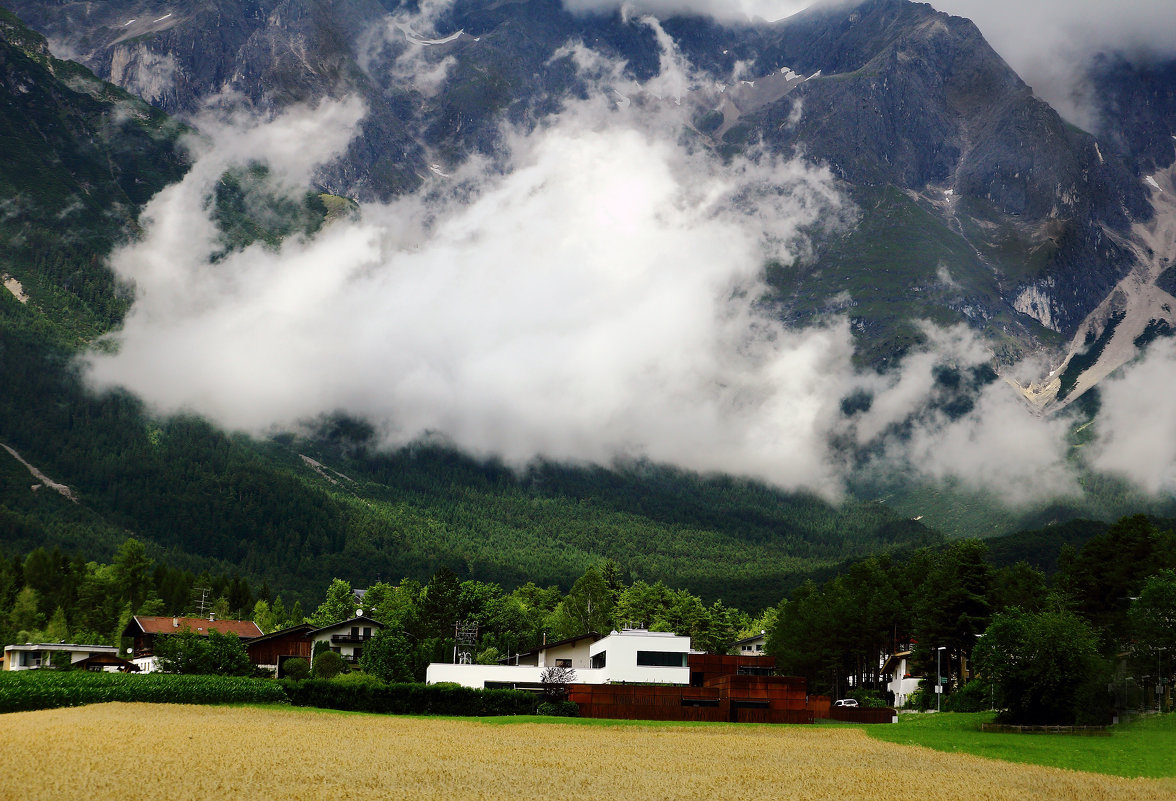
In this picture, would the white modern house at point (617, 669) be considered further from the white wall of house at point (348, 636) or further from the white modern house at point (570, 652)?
the white wall of house at point (348, 636)

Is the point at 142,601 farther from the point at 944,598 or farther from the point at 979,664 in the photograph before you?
the point at 979,664

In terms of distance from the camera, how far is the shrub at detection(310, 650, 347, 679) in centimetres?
11275

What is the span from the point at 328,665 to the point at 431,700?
106 ft

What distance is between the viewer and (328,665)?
371 ft

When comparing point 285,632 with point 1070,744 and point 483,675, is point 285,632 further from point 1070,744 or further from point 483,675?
point 1070,744

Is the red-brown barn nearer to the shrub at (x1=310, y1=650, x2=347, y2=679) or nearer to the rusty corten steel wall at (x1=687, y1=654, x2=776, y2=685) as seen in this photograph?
the shrub at (x1=310, y1=650, x2=347, y2=679)

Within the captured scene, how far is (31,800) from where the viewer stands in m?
31.0

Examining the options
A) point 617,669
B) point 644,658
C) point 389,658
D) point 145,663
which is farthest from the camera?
point 145,663

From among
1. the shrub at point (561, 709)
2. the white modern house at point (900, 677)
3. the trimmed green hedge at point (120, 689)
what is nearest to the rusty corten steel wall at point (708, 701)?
the shrub at point (561, 709)

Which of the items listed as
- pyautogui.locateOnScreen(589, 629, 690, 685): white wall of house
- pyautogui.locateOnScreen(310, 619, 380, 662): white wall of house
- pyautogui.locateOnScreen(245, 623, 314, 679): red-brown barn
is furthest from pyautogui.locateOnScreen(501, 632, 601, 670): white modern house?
pyautogui.locateOnScreen(245, 623, 314, 679): red-brown barn

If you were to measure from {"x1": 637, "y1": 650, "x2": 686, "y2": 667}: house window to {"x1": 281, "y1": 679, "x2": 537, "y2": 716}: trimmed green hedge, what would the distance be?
58.3 feet

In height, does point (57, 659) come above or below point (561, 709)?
above

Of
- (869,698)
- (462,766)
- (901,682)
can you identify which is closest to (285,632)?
(869,698)

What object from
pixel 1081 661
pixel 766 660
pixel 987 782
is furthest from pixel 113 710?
pixel 766 660
